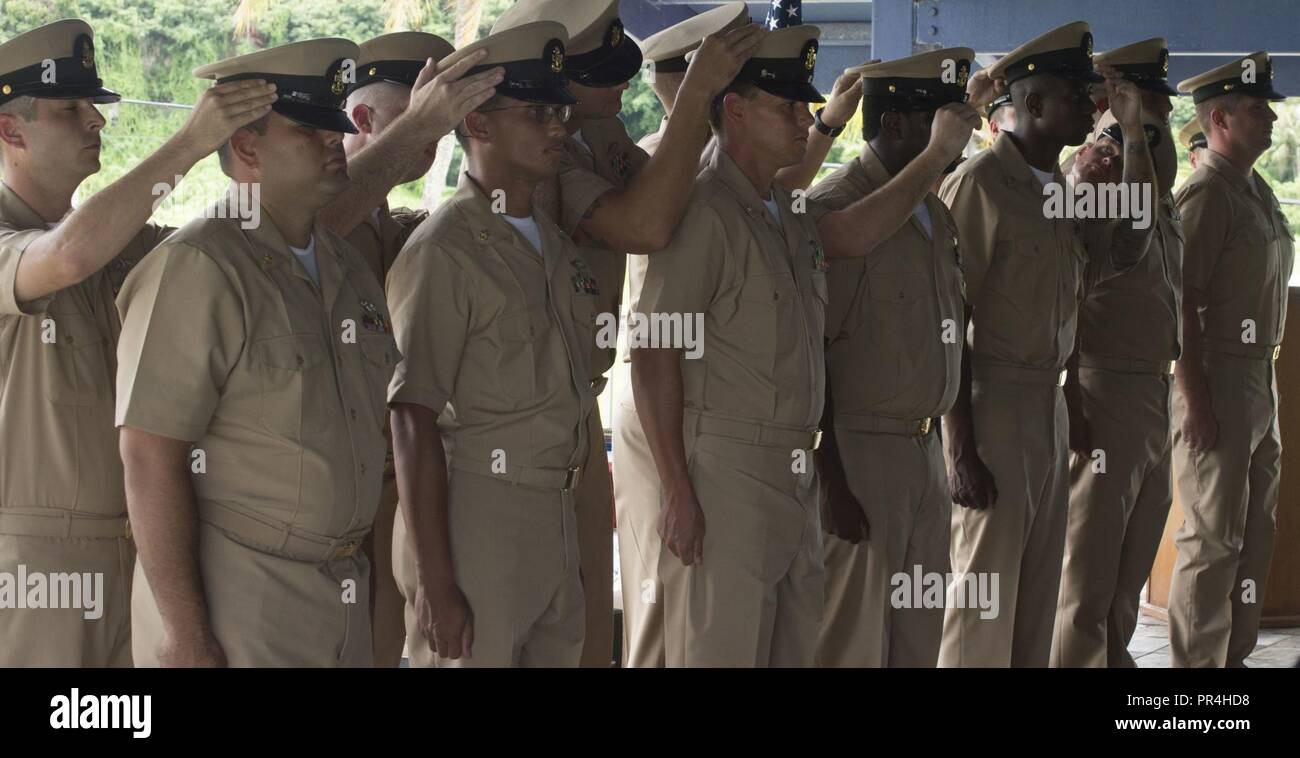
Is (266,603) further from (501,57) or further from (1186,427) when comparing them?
(1186,427)

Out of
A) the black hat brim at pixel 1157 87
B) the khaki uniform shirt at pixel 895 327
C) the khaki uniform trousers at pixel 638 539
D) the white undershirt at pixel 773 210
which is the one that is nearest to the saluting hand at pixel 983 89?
the black hat brim at pixel 1157 87

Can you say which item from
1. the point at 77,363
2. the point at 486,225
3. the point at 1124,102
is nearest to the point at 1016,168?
the point at 1124,102

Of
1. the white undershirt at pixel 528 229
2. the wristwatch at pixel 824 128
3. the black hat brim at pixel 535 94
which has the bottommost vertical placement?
the white undershirt at pixel 528 229

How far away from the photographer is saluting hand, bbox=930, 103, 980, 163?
3.41 metres

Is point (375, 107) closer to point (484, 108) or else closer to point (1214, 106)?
point (484, 108)

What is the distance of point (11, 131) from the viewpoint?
277 cm

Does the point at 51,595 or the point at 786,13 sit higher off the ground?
the point at 786,13

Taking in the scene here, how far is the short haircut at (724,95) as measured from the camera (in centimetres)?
328

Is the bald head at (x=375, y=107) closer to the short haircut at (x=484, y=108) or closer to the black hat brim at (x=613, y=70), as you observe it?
the black hat brim at (x=613, y=70)

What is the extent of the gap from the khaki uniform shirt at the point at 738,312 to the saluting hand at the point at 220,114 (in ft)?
3.49

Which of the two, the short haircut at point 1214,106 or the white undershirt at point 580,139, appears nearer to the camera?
the white undershirt at point 580,139

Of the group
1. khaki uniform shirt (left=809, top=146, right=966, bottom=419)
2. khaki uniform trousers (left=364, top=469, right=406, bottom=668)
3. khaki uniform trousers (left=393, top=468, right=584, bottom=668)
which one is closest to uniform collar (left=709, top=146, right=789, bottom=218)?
khaki uniform shirt (left=809, top=146, right=966, bottom=419)

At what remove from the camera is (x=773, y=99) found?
3279 millimetres

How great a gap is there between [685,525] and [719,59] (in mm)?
969
